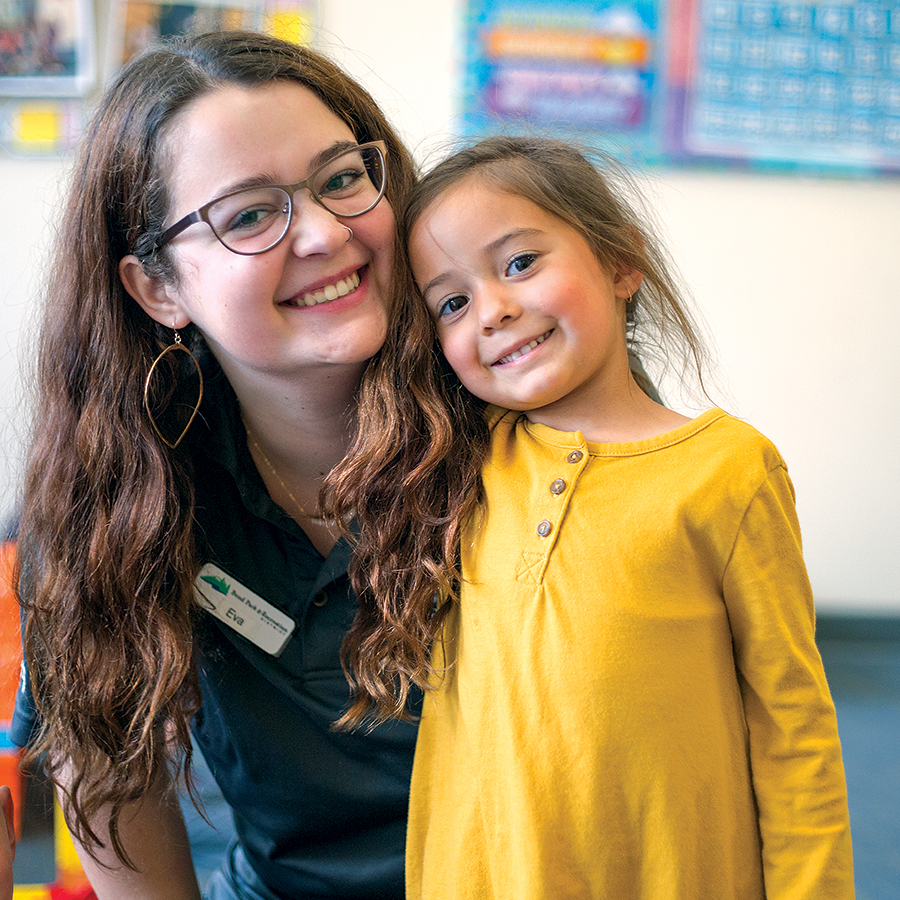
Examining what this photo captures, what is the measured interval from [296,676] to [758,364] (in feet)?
6.41

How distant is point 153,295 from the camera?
111cm

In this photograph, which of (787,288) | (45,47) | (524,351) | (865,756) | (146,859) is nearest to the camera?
(524,351)

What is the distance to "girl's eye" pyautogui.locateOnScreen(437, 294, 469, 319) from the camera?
961 millimetres

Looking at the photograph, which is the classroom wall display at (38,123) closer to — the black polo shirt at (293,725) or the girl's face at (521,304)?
the black polo shirt at (293,725)

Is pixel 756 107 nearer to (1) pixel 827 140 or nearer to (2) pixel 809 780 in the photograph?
(1) pixel 827 140

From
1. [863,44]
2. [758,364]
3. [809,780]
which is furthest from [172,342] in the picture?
[863,44]

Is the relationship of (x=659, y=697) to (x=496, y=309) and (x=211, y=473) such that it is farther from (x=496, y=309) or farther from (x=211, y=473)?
(x=211, y=473)

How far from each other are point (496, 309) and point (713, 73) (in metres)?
1.91

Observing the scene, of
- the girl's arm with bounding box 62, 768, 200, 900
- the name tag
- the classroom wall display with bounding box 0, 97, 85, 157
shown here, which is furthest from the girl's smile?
the classroom wall display with bounding box 0, 97, 85, 157

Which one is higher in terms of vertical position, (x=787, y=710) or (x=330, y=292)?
(x=330, y=292)

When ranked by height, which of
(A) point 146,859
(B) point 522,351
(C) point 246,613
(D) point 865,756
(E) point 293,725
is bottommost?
(D) point 865,756

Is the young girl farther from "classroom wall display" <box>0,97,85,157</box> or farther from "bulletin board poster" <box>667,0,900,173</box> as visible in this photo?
"classroom wall display" <box>0,97,85,157</box>

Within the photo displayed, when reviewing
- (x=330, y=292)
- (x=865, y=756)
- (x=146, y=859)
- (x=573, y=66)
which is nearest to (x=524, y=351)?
(x=330, y=292)

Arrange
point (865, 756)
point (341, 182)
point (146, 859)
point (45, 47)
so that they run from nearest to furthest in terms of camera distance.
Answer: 1. point (341, 182)
2. point (146, 859)
3. point (865, 756)
4. point (45, 47)
